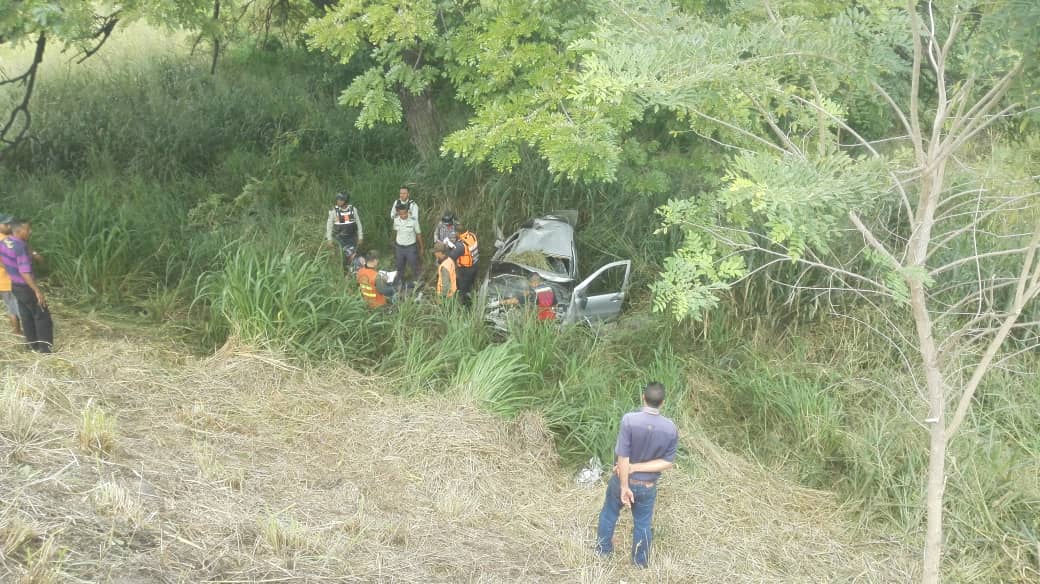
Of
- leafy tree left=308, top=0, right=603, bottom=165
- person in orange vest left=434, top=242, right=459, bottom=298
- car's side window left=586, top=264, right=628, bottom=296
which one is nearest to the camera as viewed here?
leafy tree left=308, top=0, right=603, bottom=165

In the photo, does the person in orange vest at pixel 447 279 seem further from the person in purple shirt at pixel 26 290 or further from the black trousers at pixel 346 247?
the person in purple shirt at pixel 26 290

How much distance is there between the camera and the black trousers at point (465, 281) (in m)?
8.86

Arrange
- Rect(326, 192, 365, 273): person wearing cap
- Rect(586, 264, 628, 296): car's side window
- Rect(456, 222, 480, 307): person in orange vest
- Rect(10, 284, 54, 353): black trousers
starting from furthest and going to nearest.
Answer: Rect(326, 192, 365, 273): person wearing cap < Rect(586, 264, 628, 296): car's side window < Rect(456, 222, 480, 307): person in orange vest < Rect(10, 284, 54, 353): black trousers

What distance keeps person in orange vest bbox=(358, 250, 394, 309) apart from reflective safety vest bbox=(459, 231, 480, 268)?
102 cm

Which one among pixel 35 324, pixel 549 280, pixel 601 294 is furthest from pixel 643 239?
pixel 35 324

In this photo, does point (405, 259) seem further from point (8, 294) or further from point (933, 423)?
point (933, 423)

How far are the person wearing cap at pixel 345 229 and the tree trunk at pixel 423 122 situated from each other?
1.99 meters

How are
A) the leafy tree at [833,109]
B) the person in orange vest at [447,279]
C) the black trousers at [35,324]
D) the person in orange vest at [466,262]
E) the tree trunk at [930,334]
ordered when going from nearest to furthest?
1. the leafy tree at [833,109]
2. the tree trunk at [930,334]
3. the black trousers at [35,324]
4. the person in orange vest at [447,279]
5. the person in orange vest at [466,262]

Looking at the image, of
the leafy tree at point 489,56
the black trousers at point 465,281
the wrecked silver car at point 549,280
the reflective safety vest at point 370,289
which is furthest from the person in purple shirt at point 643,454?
the black trousers at point 465,281

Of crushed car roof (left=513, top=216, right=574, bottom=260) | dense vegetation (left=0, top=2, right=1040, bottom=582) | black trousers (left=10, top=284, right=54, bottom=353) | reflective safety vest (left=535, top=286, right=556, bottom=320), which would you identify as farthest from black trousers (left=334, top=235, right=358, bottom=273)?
black trousers (left=10, top=284, right=54, bottom=353)

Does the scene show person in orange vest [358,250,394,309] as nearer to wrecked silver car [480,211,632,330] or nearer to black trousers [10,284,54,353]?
wrecked silver car [480,211,632,330]

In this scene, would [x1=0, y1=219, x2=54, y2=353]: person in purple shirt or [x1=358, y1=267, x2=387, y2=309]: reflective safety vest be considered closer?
[x1=0, y1=219, x2=54, y2=353]: person in purple shirt

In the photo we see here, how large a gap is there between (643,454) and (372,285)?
409cm

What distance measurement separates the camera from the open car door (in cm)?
841
